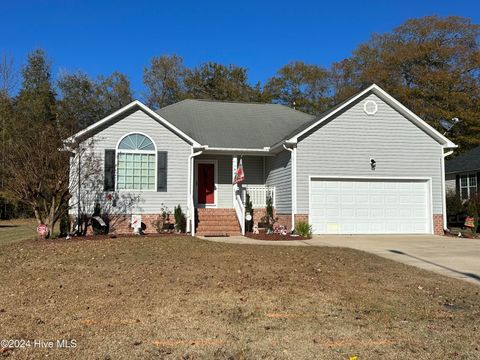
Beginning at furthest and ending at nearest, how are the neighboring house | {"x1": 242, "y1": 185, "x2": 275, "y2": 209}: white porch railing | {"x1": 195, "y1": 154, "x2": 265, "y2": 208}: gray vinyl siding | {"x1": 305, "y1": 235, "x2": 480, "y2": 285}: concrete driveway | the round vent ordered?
the neighboring house, {"x1": 195, "y1": 154, "x2": 265, "y2": 208}: gray vinyl siding, {"x1": 242, "y1": 185, "x2": 275, "y2": 209}: white porch railing, the round vent, {"x1": 305, "y1": 235, "x2": 480, "y2": 285}: concrete driveway

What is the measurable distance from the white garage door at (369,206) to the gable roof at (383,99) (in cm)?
179

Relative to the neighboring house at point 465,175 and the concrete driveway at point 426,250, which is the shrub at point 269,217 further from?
the neighboring house at point 465,175

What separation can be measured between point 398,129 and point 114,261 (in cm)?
1230

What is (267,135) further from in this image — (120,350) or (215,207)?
(120,350)

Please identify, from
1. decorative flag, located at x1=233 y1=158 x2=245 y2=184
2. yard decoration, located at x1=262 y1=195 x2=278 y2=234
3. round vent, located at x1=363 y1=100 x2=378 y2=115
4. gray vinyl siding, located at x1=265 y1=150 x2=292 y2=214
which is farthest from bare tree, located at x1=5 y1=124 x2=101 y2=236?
round vent, located at x1=363 y1=100 x2=378 y2=115

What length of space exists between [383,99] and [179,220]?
8.92m

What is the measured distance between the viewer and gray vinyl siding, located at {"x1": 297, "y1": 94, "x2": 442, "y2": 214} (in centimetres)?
1677

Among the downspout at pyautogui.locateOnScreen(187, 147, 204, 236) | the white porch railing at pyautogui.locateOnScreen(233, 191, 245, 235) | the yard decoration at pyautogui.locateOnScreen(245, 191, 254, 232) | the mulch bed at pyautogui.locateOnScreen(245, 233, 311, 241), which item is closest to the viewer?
the mulch bed at pyautogui.locateOnScreen(245, 233, 311, 241)

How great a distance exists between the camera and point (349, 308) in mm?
5930

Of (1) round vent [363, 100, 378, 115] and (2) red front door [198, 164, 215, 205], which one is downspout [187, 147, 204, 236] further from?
(1) round vent [363, 100, 378, 115]

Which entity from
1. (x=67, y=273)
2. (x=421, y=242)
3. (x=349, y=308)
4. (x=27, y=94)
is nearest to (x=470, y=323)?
(x=349, y=308)

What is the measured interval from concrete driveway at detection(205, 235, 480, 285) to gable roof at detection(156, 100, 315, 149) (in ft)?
16.2

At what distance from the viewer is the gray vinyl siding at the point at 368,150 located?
16766 mm

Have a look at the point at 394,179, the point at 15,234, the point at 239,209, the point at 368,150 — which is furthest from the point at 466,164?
the point at 15,234
